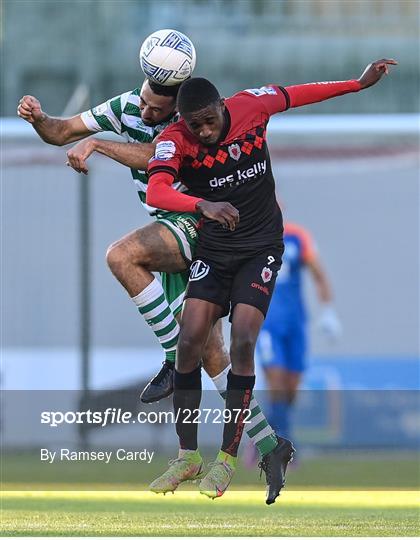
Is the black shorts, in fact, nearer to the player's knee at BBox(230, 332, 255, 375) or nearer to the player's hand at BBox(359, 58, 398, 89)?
the player's knee at BBox(230, 332, 255, 375)

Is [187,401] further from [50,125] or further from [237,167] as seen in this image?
[50,125]

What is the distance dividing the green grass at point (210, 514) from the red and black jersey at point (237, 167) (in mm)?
1823

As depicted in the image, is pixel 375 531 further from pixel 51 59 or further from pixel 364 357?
pixel 51 59

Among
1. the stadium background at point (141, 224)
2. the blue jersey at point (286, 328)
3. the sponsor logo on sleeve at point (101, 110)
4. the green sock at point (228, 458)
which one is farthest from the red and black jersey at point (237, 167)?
the stadium background at point (141, 224)

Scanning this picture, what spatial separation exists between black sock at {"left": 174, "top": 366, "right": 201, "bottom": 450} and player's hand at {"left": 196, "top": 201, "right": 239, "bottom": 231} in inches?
43.4

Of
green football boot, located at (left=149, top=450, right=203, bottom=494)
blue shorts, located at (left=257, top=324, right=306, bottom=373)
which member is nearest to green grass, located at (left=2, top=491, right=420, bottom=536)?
green football boot, located at (left=149, top=450, right=203, bottom=494)

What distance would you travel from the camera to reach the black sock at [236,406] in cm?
895

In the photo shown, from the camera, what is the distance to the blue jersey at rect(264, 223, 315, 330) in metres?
15.2

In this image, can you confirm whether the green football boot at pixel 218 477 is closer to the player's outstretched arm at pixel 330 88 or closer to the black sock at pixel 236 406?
the black sock at pixel 236 406

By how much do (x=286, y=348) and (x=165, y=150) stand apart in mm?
6937

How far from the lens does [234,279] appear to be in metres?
9.15

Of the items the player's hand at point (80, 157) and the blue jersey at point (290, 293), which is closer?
the player's hand at point (80, 157)

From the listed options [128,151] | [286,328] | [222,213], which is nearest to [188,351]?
[222,213]

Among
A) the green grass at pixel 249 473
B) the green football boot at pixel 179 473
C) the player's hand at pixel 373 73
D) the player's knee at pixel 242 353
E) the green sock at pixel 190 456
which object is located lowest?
the green grass at pixel 249 473
